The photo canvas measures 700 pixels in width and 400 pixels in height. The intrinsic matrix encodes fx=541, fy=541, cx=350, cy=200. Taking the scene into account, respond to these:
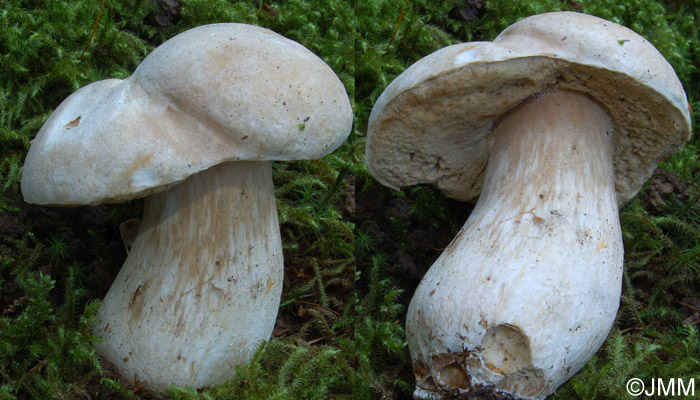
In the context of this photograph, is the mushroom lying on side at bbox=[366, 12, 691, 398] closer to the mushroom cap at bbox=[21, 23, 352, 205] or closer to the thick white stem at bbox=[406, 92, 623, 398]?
the thick white stem at bbox=[406, 92, 623, 398]

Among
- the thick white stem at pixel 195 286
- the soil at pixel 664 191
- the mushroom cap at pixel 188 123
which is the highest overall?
the mushroom cap at pixel 188 123

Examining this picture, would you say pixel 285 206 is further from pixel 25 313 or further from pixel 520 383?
pixel 520 383

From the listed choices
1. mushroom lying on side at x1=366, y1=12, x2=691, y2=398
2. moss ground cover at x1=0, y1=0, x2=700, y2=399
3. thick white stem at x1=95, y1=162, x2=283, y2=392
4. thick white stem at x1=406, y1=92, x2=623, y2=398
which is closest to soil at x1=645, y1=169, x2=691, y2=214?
moss ground cover at x1=0, y1=0, x2=700, y2=399

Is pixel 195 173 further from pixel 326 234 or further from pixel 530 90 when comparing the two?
pixel 530 90

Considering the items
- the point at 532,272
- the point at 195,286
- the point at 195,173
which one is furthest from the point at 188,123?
the point at 532,272

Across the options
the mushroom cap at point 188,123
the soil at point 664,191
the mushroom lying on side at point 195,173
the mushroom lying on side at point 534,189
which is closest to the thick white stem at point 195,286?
the mushroom lying on side at point 195,173

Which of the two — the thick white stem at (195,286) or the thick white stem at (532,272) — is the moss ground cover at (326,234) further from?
the thick white stem at (532,272)
